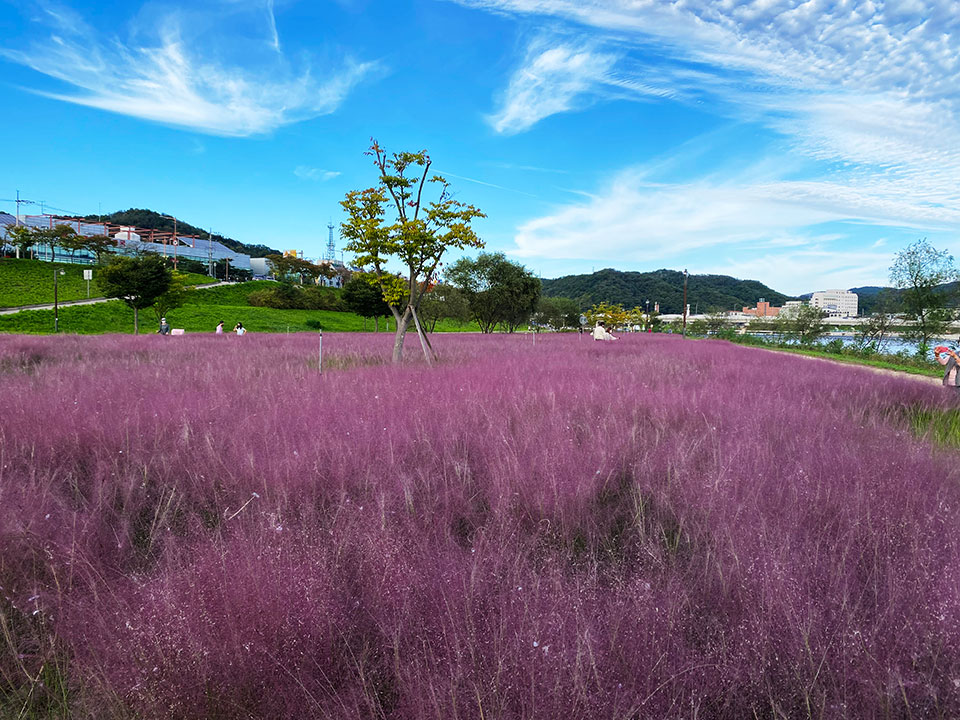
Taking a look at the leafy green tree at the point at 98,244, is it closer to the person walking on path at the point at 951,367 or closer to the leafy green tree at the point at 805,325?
the person walking on path at the point at 951,367

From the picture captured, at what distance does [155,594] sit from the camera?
1.60 meters

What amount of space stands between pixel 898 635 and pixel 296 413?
418 centimetres

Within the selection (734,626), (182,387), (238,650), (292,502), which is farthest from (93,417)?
(734,626)

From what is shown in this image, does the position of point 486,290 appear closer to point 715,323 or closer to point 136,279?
point 136,279

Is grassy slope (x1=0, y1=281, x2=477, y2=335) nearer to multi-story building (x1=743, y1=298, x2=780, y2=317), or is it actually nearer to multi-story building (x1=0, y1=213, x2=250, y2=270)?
multi-story building (x1=0, y1=213, x2=250, y2=270)

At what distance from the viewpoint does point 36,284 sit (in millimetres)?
50000

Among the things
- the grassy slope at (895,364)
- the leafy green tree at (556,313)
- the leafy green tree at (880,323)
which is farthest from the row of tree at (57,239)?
the leafy green tree at (880,323)

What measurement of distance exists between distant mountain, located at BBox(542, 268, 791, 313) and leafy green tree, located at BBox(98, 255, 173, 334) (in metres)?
94.4

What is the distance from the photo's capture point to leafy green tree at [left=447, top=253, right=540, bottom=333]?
4047 centimetres

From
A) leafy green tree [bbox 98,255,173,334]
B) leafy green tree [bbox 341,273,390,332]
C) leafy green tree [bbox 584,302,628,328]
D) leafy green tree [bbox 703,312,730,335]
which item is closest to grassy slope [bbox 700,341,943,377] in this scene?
leafy green tree [bbox 341,273,390,332]

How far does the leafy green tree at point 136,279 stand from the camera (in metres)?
26.6

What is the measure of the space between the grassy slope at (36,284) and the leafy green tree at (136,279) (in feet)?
49.7

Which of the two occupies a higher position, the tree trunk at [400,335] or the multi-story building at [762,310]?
the multi-story building at [762,310]

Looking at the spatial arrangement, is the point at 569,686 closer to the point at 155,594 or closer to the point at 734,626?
the point at 734,626
